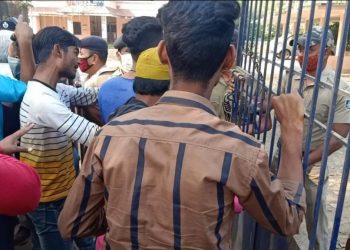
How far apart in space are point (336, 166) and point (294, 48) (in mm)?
4339

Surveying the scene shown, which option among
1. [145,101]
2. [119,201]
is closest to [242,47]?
[145,101]

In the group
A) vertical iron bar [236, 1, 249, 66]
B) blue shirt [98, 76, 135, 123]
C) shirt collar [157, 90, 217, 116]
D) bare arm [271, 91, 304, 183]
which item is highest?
vertical iron bar [236, 1, 249, 66]

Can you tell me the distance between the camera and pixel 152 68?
5.19 feet

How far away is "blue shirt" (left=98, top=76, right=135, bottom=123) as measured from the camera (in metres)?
2.18

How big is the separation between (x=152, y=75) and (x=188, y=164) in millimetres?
696

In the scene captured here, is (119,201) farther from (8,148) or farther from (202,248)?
(8,148)

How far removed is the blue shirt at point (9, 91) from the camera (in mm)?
2045

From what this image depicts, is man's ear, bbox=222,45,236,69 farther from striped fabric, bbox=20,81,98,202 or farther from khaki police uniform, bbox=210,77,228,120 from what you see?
khaki police uniform, bbox=210,77,228,120

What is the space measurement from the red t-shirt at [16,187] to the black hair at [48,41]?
0.83 m

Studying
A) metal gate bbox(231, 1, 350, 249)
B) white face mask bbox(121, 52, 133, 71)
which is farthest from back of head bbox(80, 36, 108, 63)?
metal gate bbox(231, 1, 350, 249)

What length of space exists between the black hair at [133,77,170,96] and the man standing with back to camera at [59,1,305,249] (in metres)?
0.50

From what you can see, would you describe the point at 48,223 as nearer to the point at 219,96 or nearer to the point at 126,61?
the point at 219,96

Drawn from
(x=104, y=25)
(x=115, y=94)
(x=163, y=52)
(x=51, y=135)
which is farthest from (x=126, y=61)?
(x=104, y=25)

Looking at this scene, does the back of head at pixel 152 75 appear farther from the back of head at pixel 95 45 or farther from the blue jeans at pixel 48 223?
the back of head at pixel 95 45
